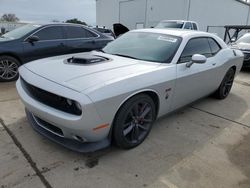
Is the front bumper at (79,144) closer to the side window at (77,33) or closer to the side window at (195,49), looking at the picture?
the side window at (195,49)

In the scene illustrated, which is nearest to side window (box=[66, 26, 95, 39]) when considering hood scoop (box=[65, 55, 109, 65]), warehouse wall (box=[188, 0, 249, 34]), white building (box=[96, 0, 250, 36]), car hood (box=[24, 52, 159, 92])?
car hood (box=[24, 52, 159, 92])

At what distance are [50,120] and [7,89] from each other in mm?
3096

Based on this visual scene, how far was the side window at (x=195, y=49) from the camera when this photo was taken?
342cm

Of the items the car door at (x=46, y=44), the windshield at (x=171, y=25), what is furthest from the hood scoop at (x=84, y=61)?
the windshield at (x=171, y=25)

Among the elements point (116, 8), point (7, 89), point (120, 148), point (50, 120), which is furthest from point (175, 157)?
point (116, 8)

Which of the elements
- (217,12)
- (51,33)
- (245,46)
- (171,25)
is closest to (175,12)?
(217,12)

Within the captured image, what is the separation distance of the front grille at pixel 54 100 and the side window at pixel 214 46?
3.02 metres

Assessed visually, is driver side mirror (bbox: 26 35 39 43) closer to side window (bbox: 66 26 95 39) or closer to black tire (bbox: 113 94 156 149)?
side window (bbox: 66 26 95 39)

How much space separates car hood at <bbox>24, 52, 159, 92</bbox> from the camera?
7.79 ft

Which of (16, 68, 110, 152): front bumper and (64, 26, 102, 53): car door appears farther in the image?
(64, 26, 102, 53): car door

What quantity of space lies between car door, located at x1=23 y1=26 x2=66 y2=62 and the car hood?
8.77 ft

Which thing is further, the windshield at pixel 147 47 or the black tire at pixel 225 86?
the black tire at pixel 225 86

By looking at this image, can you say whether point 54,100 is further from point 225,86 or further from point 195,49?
point 225,86

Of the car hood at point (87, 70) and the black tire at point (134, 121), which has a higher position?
the car hood at point (87, 70)
